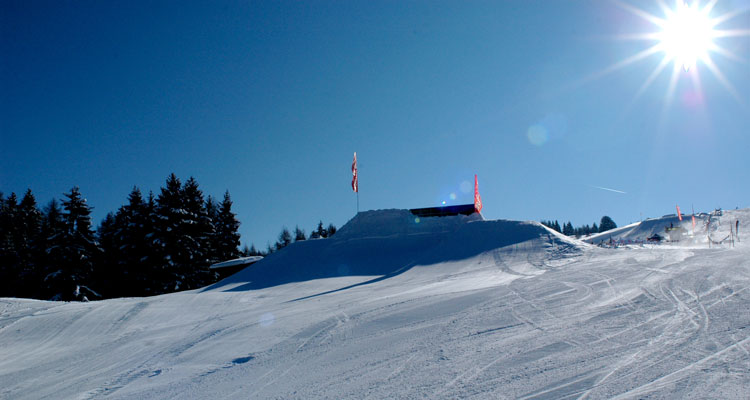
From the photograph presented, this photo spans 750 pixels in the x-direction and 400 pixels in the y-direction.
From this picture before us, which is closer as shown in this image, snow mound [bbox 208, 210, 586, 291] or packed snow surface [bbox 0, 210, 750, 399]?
packed snow surface [bbox 0, 210, 750, 399]

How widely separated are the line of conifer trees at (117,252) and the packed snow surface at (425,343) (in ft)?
57.4

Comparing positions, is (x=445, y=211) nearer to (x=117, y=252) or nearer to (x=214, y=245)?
(x=214, y=245)

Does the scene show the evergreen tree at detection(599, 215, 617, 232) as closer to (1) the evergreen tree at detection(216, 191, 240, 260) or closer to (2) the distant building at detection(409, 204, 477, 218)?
(2) the distant building at detection(409, 204, 477, 218)

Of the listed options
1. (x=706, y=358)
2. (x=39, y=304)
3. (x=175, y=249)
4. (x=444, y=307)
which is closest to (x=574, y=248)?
(x=444, y=307)

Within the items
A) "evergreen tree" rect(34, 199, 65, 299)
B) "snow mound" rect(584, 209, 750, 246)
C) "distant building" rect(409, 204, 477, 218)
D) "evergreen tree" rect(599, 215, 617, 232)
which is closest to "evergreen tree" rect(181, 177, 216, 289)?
"evergreen tree" rect(34, 199, 65, 299)

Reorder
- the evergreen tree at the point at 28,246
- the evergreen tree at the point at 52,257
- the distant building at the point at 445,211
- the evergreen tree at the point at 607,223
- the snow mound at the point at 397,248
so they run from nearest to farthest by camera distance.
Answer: the snow mound at the point at 397,248 < the evergreen tree at the point at 52,257 < the evergreen tree at the point at 28,246 < the distant building at the point at 445,211 < the evergreen tree at the point at 607,223

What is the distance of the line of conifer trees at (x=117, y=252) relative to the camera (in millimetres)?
27656

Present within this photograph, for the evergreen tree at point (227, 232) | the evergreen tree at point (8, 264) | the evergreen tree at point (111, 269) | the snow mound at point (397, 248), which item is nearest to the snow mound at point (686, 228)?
the snow mound at point (397, 248)

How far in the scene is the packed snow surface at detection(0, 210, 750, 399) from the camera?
457 centimetres

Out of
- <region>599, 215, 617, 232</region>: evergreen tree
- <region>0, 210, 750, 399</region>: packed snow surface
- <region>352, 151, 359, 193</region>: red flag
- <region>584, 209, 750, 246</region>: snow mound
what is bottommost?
<region>0, 210, 750, 399</region>: packed snow surface

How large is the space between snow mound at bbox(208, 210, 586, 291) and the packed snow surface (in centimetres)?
667

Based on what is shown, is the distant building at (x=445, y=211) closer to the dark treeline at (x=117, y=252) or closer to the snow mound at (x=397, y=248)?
the snow mound at (x=397, y=248)

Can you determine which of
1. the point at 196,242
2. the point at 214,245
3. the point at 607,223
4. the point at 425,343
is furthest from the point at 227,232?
the point at 607,223

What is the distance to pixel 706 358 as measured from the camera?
4738mm
